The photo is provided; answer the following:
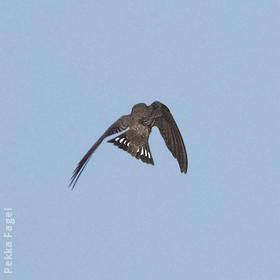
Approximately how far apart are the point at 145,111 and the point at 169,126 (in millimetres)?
345

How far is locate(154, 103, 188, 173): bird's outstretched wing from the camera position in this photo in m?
5.55

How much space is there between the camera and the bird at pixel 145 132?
5465 mm

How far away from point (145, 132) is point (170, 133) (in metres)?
0.29

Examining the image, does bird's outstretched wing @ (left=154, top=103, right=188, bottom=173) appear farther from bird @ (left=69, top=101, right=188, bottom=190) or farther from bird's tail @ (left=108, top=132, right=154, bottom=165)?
bird's tail @ (left=108, top=132, right=154, bottom=165)

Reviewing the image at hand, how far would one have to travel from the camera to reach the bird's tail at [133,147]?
5.47 metres

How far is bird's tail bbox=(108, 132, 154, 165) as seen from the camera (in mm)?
5469

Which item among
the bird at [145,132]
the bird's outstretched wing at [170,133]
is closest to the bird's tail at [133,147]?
the bird at [145,132]

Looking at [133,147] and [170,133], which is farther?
[170,133]

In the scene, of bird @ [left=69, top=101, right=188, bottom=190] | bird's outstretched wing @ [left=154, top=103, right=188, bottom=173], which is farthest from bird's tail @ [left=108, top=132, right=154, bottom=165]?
bird's outstretched wing @ [left=154, top=103, right=188, bottom=173]

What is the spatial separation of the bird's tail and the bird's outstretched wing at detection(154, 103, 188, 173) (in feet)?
0.92

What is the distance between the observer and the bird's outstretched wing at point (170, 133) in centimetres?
555

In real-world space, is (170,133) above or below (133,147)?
above

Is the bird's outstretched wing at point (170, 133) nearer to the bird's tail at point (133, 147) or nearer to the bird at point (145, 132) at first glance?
the bird at point (145, 132)

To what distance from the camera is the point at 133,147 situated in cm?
550
